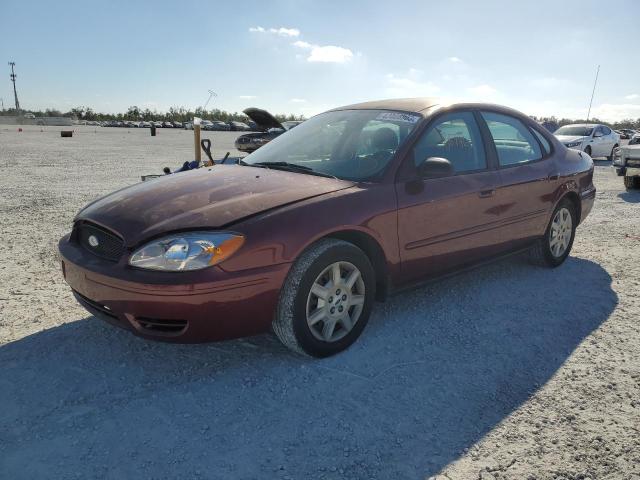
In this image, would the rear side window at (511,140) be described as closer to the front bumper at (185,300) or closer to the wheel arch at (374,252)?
the wheel arch at (374,252)

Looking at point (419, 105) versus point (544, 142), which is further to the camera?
point (544, 142)

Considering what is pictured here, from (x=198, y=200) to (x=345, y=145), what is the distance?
1254 millimetres

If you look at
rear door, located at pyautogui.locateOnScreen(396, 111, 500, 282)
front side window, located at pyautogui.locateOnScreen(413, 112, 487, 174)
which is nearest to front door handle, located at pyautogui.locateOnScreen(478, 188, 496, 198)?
rear door, located at pyautogui.locateOnScreen(396, 111, 500, 282)

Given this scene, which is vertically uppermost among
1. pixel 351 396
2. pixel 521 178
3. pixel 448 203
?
pixel 521 178

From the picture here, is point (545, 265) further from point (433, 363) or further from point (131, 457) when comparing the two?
point (131, 457)

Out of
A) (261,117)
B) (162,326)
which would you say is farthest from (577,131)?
(162,326)

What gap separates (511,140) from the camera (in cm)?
433

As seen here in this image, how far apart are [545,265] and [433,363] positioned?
7.85 feet

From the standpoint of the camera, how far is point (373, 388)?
2703mm

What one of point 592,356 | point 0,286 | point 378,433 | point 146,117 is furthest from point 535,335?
point 146,117

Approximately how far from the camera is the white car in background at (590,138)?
55.7 feet

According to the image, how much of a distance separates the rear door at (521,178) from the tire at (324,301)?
5.21ft

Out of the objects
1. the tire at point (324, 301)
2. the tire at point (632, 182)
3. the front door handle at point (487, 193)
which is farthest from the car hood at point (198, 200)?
the tire at point (632, 182)

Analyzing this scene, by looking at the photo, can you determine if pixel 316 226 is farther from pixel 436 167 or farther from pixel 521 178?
pixel 521 178
